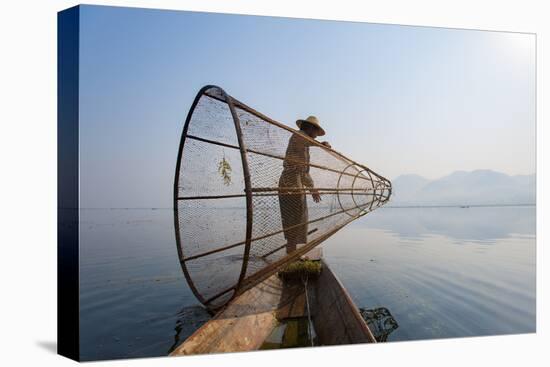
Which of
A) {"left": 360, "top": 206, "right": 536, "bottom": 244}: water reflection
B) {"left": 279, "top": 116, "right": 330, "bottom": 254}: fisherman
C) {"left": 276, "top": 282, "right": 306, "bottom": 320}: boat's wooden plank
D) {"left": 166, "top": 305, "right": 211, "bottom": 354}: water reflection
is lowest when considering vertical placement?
{"left": 166, "top": 305, "right": 211, "bottom": 354}: water reflection

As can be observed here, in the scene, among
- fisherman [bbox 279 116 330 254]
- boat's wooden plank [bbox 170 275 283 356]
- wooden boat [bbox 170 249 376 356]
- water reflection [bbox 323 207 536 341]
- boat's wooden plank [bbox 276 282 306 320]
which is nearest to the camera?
boat's wooden plank [bbox 170 275 283 356]

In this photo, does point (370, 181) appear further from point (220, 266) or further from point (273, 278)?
point (220, 266)

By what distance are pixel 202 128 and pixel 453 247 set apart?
220 inches

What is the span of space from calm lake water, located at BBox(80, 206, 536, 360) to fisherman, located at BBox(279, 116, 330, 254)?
1.27 m


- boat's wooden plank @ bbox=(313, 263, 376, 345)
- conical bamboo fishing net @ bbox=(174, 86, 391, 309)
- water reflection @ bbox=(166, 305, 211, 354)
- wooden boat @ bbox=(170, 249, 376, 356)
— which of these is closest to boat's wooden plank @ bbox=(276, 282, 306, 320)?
wooden boat @ bbox=(170, 249, 376, 356)

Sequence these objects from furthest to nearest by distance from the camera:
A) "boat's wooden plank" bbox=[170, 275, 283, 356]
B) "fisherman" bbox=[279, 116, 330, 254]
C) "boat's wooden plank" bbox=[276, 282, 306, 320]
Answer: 1. "boat's wooden plank" bbox=[276, 282, 306, 320]
2. "fisherman" bbox=[279, 116, 330, 254]
3. "boat's wooden plank" bbox=[170, 275, 283, 356]

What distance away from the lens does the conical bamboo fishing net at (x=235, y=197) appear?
337 cm

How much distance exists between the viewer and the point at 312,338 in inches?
150

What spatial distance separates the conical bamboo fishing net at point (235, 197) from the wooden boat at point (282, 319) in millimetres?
252

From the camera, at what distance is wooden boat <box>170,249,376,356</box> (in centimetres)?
294

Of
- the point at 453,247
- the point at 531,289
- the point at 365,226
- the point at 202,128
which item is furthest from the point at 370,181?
the point at 365,226

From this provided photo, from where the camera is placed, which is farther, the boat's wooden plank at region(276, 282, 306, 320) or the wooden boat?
the boat's wooden plank at region(276, 282, 306, 320)

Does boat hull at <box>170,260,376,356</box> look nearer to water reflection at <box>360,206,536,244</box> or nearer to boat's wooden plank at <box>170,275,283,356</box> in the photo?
boat's wooden plank at <box>170,275,283,356</box>

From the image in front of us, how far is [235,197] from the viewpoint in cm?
358
